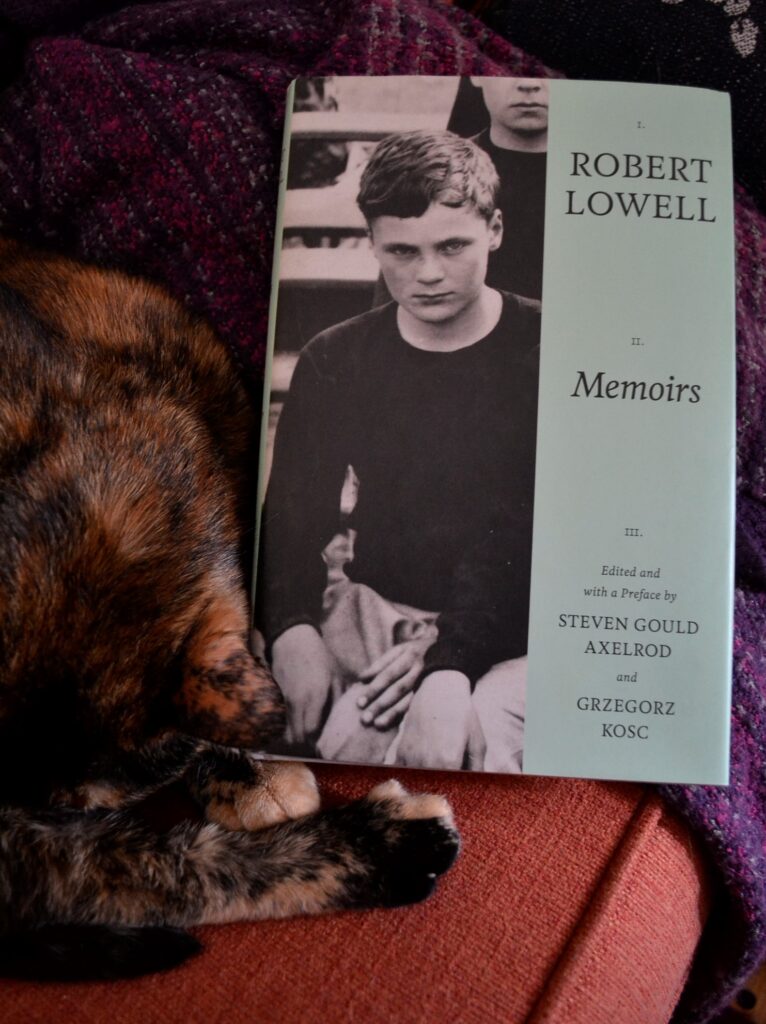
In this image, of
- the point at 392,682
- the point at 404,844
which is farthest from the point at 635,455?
the point at 404,844

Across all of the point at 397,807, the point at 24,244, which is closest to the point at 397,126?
the point at 24,244

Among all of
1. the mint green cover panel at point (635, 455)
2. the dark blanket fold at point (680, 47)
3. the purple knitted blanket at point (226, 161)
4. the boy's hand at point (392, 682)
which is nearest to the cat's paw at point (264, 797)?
the boy's hand at point (392, 682)

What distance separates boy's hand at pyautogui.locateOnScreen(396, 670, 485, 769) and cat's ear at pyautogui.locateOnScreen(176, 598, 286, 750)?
142 mm

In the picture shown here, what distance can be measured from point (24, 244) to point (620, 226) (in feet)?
2.32

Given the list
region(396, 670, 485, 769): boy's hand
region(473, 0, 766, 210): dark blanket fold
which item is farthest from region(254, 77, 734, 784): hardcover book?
region(473, 0, 766, 210): dark blanket fold

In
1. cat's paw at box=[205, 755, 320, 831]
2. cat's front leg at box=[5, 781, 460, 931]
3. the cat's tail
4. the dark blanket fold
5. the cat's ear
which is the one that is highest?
the dark blanket fold

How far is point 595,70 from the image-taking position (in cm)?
100

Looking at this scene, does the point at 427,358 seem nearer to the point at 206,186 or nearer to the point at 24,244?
the point at 206,186

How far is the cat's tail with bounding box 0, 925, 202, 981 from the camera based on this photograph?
0.72m

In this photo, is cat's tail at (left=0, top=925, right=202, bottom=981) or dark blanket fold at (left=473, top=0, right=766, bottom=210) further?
dark blanket fold at (left=473, top=0, right=766, bottom=210)

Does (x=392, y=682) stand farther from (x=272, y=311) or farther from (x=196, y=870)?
(x=272, y=311)

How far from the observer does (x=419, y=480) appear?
2.79 ft

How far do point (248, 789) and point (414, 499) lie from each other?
347 mm

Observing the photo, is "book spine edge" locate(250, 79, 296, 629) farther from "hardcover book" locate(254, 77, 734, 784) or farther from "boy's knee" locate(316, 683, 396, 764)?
"boy's knee" locate(316, 683, 396, 764)
